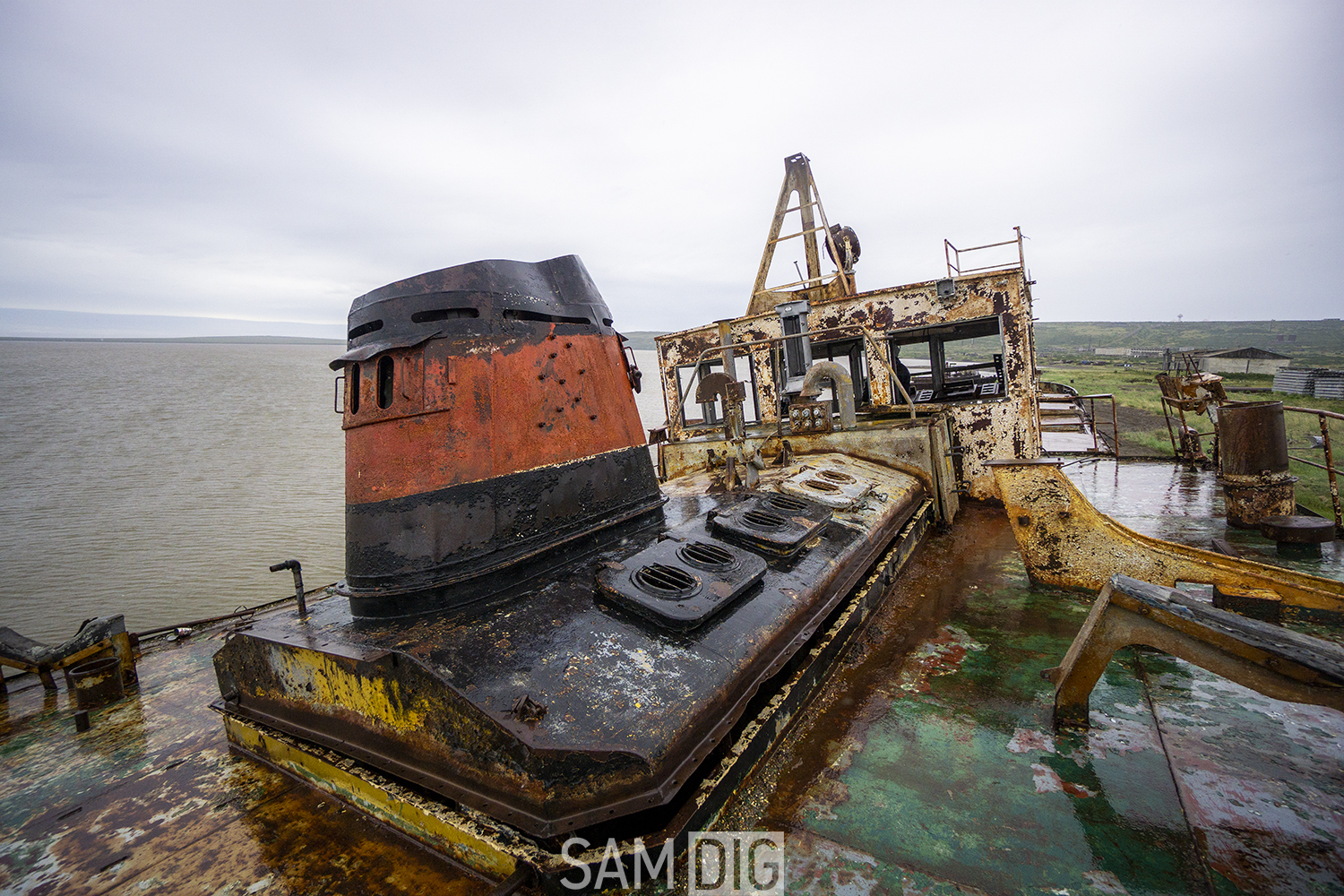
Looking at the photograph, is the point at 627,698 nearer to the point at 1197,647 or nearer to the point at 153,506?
the point at 1197,647

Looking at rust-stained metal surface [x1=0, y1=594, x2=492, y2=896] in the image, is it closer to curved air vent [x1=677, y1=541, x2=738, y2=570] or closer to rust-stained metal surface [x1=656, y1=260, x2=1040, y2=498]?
curved air vent [x1=677, y1=541, x2=738, y2=570]

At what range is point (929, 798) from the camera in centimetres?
230

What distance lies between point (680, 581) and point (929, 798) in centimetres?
146

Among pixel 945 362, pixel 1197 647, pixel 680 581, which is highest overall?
pixel 945 362

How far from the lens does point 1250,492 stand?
5.44 metres

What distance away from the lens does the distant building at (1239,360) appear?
38.9 meters

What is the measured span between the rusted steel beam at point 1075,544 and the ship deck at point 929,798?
545 millimetres

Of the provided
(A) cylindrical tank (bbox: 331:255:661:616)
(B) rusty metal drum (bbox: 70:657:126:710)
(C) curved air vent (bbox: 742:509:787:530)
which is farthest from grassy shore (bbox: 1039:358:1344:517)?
(B) rusty metal drum (bbox: 70:657:126:710)

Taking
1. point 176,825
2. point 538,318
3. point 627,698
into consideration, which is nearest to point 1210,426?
point 538,318

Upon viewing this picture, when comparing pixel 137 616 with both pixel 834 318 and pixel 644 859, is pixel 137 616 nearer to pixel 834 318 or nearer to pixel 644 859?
pixel 644 859

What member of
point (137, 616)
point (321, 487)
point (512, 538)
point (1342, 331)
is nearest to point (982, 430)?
point (512, 538)

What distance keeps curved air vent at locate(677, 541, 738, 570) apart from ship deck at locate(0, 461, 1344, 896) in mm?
918

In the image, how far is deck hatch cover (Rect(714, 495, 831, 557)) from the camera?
361 centimetres

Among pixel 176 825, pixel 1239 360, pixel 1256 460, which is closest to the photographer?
pixel 176 825
